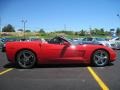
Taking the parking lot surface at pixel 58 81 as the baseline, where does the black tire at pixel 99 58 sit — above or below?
above

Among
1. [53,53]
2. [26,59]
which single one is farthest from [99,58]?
[26,59]

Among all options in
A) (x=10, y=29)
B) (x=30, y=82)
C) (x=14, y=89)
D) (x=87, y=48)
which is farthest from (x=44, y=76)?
(x=10, y=29)

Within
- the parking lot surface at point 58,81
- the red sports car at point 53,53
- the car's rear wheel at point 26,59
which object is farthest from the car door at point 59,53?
the parking lot surface at point 58,81

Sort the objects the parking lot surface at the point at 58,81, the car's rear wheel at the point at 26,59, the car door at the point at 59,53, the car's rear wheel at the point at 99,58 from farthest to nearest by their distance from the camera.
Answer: the car's rear wheel at the point at 99,58 → the car door at the point at 59,53 → the car's rear wheel at the point at 26,59 → the parking lot surface at the point at 58,81

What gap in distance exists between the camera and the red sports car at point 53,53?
11656 mm

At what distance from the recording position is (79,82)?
26.7 feet

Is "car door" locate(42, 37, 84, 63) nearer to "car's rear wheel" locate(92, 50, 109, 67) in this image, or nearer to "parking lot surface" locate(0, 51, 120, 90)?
"car's rear wheel" locate(92, 50, 109, 67)

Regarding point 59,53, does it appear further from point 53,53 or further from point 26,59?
point 26,59

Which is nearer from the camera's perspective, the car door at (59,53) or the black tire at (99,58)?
the car door at (59,53)

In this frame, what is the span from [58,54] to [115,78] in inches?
138

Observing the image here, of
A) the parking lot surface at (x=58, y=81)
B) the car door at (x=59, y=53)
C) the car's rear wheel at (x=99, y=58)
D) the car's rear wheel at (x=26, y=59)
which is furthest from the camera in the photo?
the car's rear wheel at (x=99, y=58)

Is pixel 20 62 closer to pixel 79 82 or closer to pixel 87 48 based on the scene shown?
pixel 87 48

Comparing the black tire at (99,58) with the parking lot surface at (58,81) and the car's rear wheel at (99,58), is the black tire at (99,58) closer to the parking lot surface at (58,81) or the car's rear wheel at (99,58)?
the car's rear wheel at (99,58)

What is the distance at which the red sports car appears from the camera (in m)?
11.7
